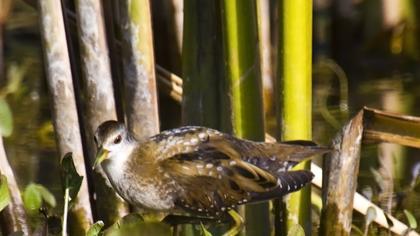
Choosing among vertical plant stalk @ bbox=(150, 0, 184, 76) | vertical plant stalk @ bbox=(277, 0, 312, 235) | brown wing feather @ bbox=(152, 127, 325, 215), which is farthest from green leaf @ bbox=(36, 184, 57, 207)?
vertical plant stalk @ bbox=(150, 0, 184, 76)

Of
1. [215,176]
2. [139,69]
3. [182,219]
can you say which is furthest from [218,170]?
[139,69]

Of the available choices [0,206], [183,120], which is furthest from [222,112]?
[0,206]

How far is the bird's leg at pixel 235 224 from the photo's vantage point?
387 cm

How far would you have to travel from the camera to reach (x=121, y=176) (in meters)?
3.74

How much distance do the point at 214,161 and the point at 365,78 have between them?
10.0 ft

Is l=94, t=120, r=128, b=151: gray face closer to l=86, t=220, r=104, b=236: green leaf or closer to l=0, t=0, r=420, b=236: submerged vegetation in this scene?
Result: l=0, t=0, r=420, b=236: submerged vegetation

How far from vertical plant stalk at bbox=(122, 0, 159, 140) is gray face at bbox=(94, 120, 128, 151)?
A: 0.25 m

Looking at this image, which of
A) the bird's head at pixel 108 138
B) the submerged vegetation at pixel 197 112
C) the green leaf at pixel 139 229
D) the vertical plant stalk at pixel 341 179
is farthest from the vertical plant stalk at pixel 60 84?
the vertical plant stalk at pixel 341 179

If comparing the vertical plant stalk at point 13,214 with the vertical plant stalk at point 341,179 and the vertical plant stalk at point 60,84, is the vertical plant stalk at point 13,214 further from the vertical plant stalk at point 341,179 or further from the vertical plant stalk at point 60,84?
the vertical plant stalk at point 341,179

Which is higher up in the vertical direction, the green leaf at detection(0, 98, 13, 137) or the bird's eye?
the green leaf at detection(0, 98, 13, 137)

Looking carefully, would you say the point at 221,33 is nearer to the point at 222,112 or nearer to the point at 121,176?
the point at 222,112

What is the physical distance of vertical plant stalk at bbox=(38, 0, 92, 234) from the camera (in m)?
3.84

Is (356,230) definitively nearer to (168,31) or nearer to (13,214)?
(13,214)

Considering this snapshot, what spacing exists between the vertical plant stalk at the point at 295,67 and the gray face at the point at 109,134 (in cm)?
52
